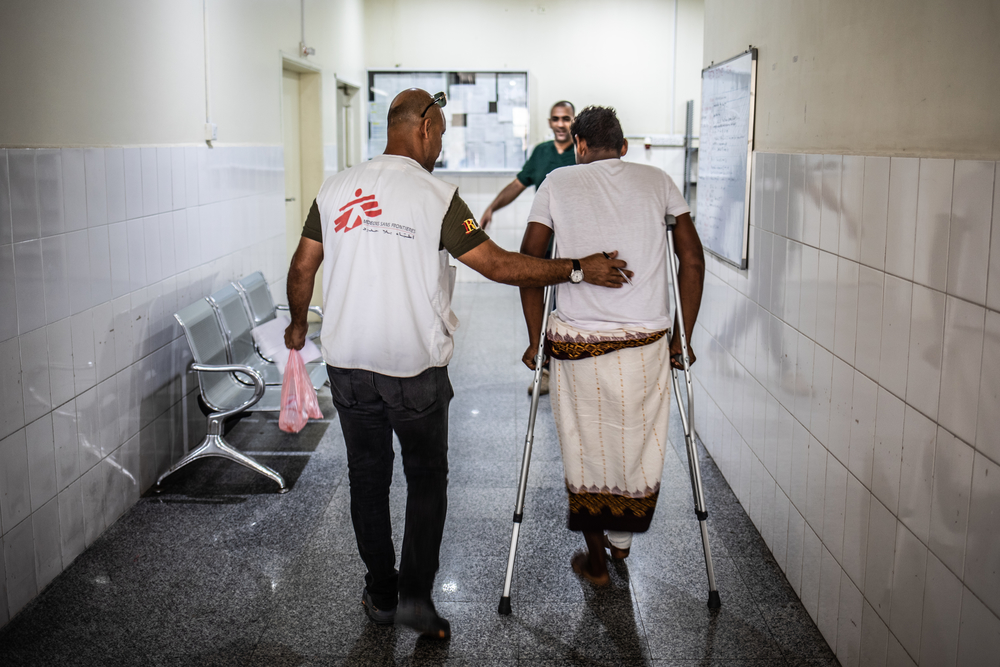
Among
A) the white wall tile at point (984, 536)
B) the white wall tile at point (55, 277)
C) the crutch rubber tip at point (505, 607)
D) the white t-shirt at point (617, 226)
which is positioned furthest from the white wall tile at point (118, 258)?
the white wall tile at point (984, 536)

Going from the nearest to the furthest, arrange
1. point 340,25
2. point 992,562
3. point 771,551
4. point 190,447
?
point 992,562
point 771,551
point 190,447
point 340,25

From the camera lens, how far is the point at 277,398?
12.7ft

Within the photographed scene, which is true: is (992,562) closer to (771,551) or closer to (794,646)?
(794,646)

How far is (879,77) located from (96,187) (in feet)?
8.60

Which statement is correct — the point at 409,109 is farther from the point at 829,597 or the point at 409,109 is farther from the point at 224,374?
the point at 224,374

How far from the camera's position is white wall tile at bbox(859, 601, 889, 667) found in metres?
2.15

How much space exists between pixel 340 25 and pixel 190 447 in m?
4.79

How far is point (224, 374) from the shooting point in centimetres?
406

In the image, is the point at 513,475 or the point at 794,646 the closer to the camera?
the point at 794,646

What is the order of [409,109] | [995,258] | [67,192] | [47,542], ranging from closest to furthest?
[995,258], [409,109], [47,542], [67,192]

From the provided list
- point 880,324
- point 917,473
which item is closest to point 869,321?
point 880,324

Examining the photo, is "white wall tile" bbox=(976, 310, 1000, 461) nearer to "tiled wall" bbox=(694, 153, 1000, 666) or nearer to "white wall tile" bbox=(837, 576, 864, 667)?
"tiled wall" bbox=(694, 153, 1000, 666)

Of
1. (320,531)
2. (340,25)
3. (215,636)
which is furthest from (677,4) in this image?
(215,636)

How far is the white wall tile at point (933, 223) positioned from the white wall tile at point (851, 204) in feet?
1.10
